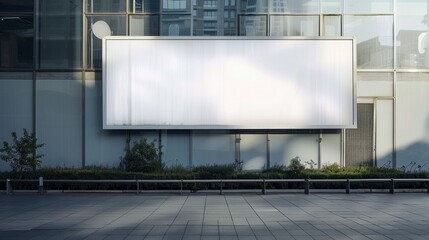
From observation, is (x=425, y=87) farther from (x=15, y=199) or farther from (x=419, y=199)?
(x=15, y=199)

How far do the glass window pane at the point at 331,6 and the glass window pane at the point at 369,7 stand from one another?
0.32m

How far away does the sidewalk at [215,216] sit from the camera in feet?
37.7

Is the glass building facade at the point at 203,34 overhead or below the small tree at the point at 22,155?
overhead

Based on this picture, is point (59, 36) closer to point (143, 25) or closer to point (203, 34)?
point (143, 25)

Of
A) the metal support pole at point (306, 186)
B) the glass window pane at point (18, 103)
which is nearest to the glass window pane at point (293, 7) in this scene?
the metal support pole at point (306, 186)

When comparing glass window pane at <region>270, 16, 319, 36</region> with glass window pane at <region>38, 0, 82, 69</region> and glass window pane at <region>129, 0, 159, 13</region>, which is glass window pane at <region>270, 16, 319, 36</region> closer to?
glass window pane at <region>129, 0, 159, 13</region>

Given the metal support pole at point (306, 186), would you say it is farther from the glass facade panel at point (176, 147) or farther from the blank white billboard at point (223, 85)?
the glass facade panel at point (176, 147)

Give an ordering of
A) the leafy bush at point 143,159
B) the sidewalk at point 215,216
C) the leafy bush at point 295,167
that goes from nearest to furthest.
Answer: the sidewalk at point 215,216 < the leafy bush at point 295,167 < the leafy bush at point 143,159

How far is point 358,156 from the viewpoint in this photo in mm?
23859

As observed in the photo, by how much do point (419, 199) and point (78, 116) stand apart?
1432 cm

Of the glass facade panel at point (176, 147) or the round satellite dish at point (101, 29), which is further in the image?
the round satellite dish at point (101, 29)

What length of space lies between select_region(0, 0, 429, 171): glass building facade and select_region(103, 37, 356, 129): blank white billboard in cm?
94

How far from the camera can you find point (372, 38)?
2403 centimetres

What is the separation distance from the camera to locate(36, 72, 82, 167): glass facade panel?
23578 mm
